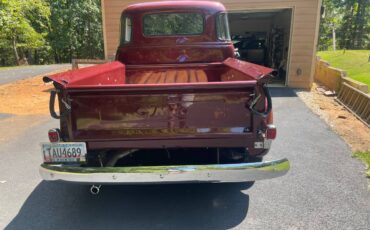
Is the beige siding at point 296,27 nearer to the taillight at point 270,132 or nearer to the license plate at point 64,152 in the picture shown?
the taillight at point 270,132

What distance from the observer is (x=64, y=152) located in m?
3.03

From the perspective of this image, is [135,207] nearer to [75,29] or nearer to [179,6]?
[179,6]

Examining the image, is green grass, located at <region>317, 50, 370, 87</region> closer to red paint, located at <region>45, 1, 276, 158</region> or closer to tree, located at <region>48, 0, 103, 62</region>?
red paint, located at <region>45, 1, 276, 158</region>

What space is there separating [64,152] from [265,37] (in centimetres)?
1626

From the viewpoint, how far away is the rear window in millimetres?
5270

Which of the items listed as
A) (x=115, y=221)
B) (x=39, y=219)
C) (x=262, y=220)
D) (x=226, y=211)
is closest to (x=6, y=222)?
(x=39, y=219)

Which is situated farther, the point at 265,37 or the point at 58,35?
the point at 58,35

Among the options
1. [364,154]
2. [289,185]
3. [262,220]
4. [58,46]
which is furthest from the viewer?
[58,46]

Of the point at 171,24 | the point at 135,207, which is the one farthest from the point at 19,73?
the point at 135,207

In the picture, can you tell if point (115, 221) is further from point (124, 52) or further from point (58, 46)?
point (58, 46)

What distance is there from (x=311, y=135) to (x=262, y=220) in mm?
3099

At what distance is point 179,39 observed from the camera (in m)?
5.27

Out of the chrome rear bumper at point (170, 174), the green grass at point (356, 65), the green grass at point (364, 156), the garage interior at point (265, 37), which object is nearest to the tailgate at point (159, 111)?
the chrome rear bumper at point (170, 174)

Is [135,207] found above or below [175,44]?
below
